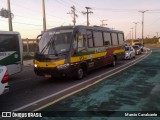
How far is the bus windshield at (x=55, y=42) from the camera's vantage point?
42.2 ft

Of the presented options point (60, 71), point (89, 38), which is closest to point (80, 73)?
point (60, 71)

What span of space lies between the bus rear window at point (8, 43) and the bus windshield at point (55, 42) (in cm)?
191

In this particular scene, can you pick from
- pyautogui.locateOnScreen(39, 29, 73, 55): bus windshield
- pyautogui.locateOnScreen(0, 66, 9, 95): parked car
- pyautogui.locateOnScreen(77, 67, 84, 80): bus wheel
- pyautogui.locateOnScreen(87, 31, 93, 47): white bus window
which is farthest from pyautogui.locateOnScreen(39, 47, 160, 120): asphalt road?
pyautogui.locateOnScreen(87, 31, 93, 47): white bus window

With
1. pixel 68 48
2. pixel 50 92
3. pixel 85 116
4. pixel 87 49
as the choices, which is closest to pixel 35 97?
pixel 50 92

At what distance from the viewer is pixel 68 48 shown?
42.2 feet

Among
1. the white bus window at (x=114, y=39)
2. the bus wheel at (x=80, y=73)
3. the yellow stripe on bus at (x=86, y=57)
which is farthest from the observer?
the white bus window at (x=114, y=39)

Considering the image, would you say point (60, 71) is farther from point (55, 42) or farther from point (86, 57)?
point (86, 57)

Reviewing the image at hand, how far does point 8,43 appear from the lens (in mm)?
14336

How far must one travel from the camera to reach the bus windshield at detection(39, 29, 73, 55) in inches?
507

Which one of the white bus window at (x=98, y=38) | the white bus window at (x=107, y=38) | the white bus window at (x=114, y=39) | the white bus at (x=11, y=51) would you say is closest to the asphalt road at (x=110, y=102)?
the white bus at (x=11, y=51)

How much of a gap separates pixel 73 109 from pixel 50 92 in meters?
2.97

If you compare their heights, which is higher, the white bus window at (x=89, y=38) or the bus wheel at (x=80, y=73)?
the white bus window at (x=89, y=38)

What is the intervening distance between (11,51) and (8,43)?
460 mm

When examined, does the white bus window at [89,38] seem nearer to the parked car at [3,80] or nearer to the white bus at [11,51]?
the white bus at [11,51]
